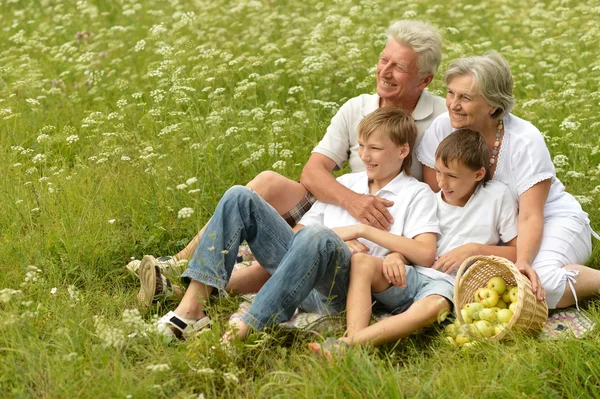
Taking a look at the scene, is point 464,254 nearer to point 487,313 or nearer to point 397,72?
point 487,313

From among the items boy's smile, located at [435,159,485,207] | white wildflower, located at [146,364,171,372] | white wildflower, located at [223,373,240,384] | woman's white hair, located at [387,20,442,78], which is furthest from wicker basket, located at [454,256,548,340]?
white wildflower, located at [146,364,171,372]

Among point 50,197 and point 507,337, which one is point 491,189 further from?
point 50,197

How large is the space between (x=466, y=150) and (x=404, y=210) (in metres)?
0.41

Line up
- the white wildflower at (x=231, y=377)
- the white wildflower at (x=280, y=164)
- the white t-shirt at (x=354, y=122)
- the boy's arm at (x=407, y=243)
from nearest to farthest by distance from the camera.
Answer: the white wildflower at (x=231, y=377), the boy's arm at (x=407, y=243), the white t-shirt at (x=354, y=122), the white wildflower at (x=280, y=164)

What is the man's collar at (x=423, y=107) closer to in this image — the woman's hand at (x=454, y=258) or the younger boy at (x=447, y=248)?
the younger boy at (x=447, y=248)

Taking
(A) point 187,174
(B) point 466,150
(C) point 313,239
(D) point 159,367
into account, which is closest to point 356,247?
(C) point 313,239

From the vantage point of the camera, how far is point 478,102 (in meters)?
4.42

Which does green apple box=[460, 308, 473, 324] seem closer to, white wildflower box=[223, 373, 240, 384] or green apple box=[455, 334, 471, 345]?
green apple box=[455, 334, 471, 345]

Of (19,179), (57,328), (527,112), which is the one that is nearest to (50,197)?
(19,179)

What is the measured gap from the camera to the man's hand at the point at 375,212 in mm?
4441

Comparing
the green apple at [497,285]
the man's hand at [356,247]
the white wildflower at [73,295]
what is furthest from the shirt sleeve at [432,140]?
the white wildflower at [73,295]

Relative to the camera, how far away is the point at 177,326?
4.02m

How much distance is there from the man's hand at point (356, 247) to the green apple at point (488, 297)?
0.55 m

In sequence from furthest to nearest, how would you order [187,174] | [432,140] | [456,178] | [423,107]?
[187,174] → [423,107] → [432,140] → [456,178]
